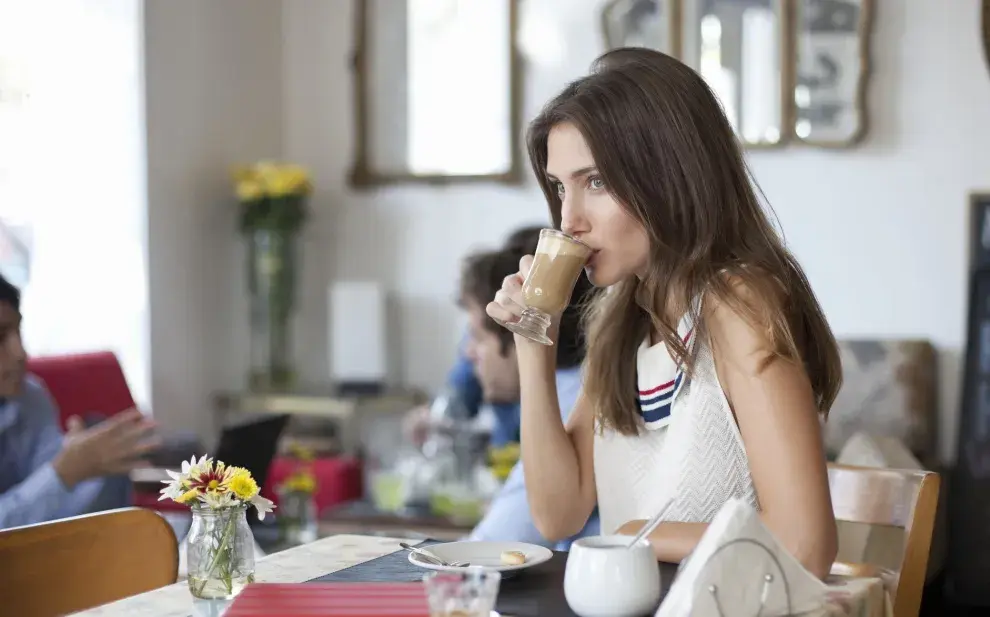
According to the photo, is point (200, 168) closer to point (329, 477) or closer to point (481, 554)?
point (329, 477)

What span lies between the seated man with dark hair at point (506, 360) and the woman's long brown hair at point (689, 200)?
1.54ft

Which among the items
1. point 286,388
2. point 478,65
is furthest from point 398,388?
point 478,65

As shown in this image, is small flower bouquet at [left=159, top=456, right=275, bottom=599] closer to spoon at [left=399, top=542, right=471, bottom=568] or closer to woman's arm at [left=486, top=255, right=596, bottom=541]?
spoon at [left=399, top=542, right=471, bottom=568]

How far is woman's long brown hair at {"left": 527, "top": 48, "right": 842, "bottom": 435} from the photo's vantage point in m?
1.45

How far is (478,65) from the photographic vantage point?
464 cm

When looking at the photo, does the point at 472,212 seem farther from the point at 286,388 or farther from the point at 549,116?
the point at 549,116

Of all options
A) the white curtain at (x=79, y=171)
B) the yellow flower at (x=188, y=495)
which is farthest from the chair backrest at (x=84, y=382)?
the yellow flower at (x=188, y=495)

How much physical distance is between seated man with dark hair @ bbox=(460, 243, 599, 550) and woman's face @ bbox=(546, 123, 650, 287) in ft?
1.45

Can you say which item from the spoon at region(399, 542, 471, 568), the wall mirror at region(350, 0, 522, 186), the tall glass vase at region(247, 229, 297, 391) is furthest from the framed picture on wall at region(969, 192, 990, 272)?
the spoon at region(399, 542, 471, 568)

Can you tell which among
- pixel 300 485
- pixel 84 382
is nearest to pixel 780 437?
pixel 300 485

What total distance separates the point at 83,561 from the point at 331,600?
55 centimetres

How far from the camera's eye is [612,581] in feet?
3.76

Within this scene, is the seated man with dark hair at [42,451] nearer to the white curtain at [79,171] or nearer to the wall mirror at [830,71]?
the white curtain at [79,171]

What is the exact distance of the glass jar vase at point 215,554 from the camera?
1.25 metres
